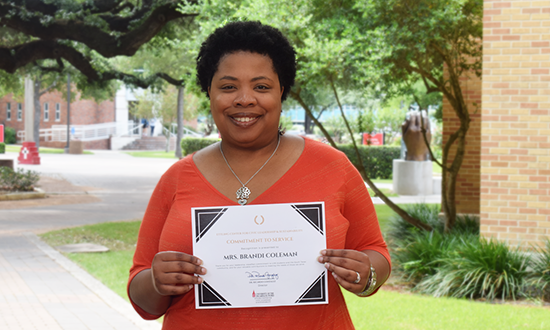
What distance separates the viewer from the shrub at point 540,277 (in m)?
6.34

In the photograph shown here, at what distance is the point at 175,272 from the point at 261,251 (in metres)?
0.26

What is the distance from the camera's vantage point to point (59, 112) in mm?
48562

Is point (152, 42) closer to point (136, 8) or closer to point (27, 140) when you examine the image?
point (136, 8)

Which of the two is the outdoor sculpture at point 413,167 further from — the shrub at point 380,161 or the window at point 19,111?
the window at point 19,111

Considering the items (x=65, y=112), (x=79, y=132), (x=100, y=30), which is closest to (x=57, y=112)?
(x=65, y=112)

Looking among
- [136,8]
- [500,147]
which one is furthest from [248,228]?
[136,8]

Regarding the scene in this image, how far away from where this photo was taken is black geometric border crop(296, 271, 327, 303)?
176cm

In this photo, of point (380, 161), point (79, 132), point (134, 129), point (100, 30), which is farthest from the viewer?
point (134, 129)

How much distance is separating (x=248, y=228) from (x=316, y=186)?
0.90ft

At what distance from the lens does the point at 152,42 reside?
16109 mm

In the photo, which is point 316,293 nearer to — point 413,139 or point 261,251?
point 261,251

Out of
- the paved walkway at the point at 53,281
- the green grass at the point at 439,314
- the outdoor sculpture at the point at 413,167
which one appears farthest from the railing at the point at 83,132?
the green grass at the point at 439,314
